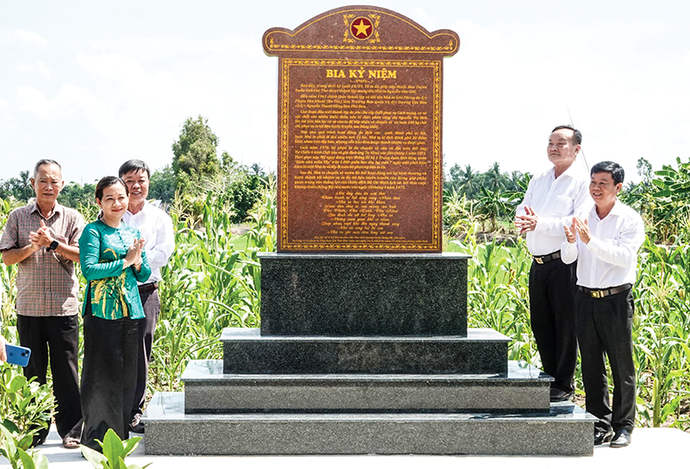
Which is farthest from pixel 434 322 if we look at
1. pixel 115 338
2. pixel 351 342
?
pixel 115 338

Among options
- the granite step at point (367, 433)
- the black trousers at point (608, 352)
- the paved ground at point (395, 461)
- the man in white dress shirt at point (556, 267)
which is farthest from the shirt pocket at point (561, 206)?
the paved ground at point (395, 461)

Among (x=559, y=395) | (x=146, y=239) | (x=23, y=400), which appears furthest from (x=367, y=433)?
(x=23, y=400)

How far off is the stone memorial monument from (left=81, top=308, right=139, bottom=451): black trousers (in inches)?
13.6

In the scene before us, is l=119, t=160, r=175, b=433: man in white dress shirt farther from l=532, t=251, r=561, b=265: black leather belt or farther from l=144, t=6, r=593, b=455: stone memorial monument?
l=532, t=251, r=561, b=265: black leather belt

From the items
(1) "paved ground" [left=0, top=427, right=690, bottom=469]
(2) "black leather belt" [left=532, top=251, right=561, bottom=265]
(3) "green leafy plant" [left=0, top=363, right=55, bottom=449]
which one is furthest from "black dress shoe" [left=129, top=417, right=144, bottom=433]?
(2) "black leather belt" [left=532, top=251, right=561, bottom=265]

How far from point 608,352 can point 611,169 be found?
3.94ft

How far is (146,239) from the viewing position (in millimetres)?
5496

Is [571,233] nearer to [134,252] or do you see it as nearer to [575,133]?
[575,133]

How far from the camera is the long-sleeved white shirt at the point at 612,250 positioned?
16.3 ft

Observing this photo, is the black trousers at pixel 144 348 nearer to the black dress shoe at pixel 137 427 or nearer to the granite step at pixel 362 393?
the black dress shoe at pixel 137 427

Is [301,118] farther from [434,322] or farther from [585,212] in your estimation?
[585,212]

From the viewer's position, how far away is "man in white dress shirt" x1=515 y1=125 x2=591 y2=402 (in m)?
5.60

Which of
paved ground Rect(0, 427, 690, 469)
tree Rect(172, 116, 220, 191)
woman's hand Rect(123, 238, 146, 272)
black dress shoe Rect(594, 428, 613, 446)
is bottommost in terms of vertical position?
paved ground Rect(0, 427, 690, 469)

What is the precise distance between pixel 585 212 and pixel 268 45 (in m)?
2.51
